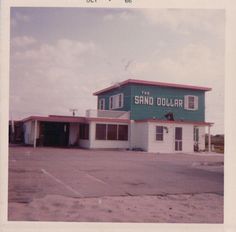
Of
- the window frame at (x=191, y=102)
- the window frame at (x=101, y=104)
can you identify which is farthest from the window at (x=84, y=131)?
the window frame at (x=191, y=102)

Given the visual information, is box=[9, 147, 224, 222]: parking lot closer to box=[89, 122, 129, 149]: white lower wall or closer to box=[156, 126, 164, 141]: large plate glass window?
box=[156, 126, 164, 141]: large plate glass window

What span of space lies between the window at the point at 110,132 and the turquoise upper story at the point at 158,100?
749 mm

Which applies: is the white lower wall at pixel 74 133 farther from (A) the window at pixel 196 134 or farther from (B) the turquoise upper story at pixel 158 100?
(A) the window at pixel 196 134

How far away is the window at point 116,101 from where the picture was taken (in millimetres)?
15640

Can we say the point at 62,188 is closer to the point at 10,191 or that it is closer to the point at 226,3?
the point at 10,191

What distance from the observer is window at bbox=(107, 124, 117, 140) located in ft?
48.9

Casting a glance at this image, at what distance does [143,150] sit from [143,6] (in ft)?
33.1

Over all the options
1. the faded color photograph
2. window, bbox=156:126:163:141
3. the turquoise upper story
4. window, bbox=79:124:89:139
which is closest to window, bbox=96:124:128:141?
window, bbox=79:124:89:139

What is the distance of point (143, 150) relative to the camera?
567 inches

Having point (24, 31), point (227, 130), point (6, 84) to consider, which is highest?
point (24, 31)

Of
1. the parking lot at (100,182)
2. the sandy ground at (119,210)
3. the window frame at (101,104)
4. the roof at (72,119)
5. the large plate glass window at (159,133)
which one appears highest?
the window frame at (101,104)

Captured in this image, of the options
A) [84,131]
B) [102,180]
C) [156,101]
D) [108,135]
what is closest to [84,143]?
[84,131]

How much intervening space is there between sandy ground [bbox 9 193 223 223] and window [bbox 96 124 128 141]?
9.80 m

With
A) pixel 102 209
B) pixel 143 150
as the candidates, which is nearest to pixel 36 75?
pixel 102 209
